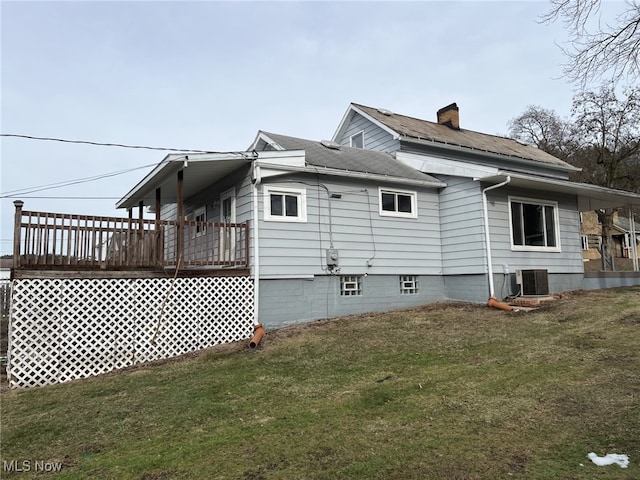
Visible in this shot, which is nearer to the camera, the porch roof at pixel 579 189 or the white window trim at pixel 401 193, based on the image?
the porch roof at pixel 579 189

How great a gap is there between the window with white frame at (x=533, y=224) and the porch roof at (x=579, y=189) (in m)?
0.48

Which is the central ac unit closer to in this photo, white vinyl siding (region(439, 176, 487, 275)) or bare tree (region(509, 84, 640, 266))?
white vinyl siding (region(439, 176, 487, 275))

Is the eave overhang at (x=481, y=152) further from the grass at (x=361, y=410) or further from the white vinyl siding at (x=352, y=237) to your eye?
the grass at (x=361, y=410)

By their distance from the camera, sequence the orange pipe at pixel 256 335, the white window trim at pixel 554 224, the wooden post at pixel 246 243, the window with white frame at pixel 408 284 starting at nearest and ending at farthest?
the orange pipe at pixel 256 335
the wooden post at pixel 246 243
the window with white frame at pixel 408 284
the white window trim at pixel 554 224

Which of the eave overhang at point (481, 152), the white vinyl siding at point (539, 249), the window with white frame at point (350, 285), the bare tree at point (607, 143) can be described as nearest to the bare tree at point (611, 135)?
the bare tree at point (607, 143)

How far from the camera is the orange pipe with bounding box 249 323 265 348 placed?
8.29 m

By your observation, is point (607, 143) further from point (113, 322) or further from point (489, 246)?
point (113, 322)

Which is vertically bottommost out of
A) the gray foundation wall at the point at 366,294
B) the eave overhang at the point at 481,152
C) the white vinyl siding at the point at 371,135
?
the gray foundation wall at the point at 366,294

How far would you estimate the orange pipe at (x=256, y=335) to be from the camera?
8289mm

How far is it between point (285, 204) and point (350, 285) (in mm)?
2593

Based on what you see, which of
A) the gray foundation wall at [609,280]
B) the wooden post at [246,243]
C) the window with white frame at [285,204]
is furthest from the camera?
the gray foundation wall at [609,280]

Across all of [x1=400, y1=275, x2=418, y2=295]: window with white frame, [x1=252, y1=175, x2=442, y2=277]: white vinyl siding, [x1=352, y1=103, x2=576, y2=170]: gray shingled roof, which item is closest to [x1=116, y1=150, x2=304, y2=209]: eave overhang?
[x1=252, y1=175, x2=442, y2=277]: white vinyl siding

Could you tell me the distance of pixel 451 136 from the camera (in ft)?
55.9

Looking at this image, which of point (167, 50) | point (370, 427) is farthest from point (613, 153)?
point (370, 427)
